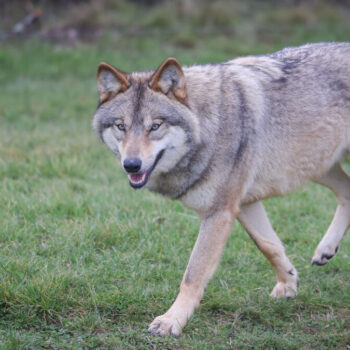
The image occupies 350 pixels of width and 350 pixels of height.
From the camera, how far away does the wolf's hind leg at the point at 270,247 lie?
413cm

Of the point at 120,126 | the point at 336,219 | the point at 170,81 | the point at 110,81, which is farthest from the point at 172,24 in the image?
the point at 120,126

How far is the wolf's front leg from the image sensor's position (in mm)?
3650

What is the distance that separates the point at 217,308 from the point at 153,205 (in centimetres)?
170

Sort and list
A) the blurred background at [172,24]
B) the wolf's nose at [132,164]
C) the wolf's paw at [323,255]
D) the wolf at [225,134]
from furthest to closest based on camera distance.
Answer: the blurred background at [172,24]
the wolf's paw at [323,255]
the wolf at [225,134]
the wolf's nose at [132,164]

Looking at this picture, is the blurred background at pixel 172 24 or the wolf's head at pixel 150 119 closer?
the wolf's head at pixel 150 119

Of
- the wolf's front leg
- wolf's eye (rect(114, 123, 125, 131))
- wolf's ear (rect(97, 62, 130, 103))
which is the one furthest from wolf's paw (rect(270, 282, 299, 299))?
wolf's ear (rect(97, 62, 130, 103))

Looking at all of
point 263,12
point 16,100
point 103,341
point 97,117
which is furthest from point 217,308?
point 263,12

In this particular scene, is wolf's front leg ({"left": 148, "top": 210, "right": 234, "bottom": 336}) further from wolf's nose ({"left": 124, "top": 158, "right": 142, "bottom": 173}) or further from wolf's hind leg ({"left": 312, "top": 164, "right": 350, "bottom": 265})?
wolf's hind leg ({"left": 312, "top": 164, "right": 350, "bottom": 265})

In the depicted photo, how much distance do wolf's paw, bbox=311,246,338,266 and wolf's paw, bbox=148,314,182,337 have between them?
1457 mm

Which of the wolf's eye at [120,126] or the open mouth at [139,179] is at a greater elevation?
the wolf's eye at [120,126]

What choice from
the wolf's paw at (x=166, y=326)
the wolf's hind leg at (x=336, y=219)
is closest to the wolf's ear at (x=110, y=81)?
the wolf's paw at (x=166, y=326)

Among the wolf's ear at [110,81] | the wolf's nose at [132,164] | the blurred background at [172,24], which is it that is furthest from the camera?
the blurred background at [172,24]

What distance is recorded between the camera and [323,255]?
4.41 meters

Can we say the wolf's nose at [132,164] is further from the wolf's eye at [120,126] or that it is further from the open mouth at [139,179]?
the wolf's eye at [120,126]
